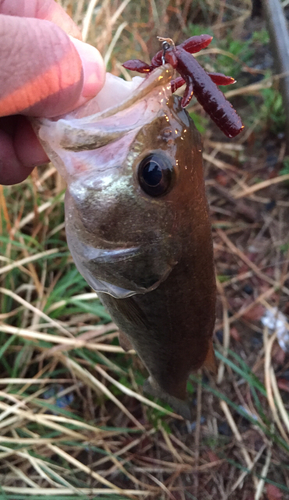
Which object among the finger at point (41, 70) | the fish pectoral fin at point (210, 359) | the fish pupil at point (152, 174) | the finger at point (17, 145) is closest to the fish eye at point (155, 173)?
the fish pupil at point (152, 174)

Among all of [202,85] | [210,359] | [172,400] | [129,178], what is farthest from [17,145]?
[172,400]

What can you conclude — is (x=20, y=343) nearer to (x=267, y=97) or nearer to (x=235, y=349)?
(x=235, y=349)

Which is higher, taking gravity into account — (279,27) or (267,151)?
(279,27)

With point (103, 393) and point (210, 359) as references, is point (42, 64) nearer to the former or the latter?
point (210, 359)

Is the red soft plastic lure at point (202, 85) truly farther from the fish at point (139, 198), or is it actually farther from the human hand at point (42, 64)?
the human hand at point (42, 64)

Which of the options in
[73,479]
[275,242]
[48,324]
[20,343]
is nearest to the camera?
[73,479]

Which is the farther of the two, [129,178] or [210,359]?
[210,359]

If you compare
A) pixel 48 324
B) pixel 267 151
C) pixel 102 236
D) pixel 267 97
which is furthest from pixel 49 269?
pixel 267 97
